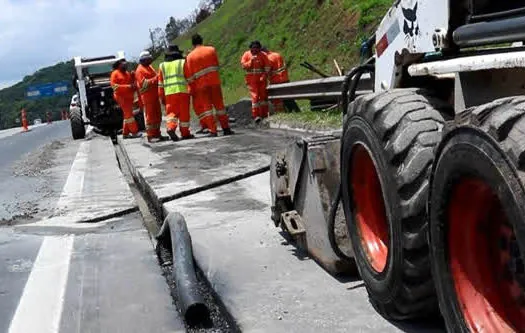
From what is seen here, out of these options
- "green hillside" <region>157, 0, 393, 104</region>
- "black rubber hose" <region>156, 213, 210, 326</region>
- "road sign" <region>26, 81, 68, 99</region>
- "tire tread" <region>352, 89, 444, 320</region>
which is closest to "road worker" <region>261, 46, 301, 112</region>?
"green hillside" <region>157, 0, 393, 104</region>

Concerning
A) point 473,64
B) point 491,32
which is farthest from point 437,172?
point 491,32

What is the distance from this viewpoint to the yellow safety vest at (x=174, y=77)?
1478cm

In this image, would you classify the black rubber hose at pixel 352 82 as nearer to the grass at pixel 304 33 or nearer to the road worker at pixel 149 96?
the road worker at pixel 149 96

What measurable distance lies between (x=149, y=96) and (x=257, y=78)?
7.97 ft

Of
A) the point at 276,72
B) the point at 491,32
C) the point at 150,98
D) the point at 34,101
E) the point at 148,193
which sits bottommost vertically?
the point at 34,101

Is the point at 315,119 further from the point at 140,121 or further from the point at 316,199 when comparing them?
the point at 140,121

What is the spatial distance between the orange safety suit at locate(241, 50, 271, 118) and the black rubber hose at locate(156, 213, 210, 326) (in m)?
10.9

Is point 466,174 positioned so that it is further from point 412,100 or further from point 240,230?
point 240,230

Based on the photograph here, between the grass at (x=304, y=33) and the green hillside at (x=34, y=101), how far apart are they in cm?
6921

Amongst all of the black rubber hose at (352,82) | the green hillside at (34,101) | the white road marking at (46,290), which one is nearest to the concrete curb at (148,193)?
the white road marking at (46,290)

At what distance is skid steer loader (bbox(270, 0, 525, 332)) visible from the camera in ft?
8.73

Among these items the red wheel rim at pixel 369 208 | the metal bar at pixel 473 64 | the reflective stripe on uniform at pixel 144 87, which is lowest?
the red wheel rim at pixel 369 208

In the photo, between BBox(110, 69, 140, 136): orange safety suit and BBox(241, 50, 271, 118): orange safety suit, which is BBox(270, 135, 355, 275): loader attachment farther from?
BBox(110, 69, 140, 136): orange safety suit

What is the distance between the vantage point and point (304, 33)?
26141mm
